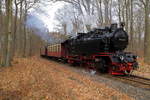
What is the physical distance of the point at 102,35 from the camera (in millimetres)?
14375

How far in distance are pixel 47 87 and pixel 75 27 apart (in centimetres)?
3755

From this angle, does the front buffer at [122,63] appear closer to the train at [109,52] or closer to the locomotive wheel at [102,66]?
the train at [109,52]

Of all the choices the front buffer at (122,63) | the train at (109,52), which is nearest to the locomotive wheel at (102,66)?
the train at (109,52)

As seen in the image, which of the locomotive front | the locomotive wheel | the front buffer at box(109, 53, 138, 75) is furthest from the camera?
the locomotive wheel

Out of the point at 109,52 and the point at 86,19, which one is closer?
the point at 109,52

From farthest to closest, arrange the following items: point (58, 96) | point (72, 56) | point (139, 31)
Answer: point (139, 31) → point (72, 56) → point (58, 96)

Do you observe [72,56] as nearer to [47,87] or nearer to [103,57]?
[103,57]

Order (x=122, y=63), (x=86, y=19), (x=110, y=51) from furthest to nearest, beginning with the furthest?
1. (x=86, y=19)
2. (x=110, y=51)
3. (x=122, y=63)

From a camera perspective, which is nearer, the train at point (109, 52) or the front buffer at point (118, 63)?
the front buffer at point (118, 63)

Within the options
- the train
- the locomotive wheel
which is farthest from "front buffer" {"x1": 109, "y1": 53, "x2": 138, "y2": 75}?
the locomotive wheel

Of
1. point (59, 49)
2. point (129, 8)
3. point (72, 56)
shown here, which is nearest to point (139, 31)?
point (129, 8)

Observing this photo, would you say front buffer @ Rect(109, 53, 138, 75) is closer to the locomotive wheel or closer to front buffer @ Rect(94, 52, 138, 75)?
front buffer @ Rect(94, 52, 138, 75)

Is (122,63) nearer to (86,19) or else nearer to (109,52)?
(109,52)

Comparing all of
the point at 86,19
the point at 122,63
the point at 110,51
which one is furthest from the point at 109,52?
the point at 86,19
